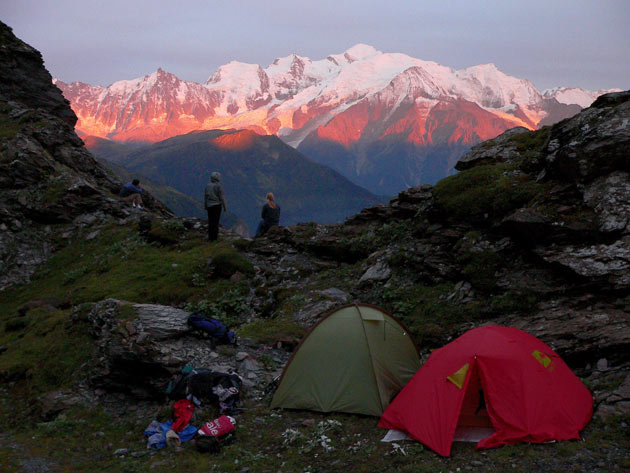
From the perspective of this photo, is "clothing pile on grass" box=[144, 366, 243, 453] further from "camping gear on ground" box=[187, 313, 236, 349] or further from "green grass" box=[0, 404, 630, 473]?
"camping gear on ground" box=[187, 313, 236, 349]

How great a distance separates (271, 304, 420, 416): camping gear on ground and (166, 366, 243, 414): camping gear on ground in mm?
1014

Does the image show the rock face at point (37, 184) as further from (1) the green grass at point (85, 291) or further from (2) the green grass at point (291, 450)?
(2) the green grass at point (291, 450)

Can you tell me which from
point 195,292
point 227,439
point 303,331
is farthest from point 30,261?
point 227,439

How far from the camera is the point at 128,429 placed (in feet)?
32.8

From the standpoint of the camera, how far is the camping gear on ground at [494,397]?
7.83m

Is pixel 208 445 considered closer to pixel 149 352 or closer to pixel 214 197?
pixel 149 352

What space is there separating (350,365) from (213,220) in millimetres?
14506

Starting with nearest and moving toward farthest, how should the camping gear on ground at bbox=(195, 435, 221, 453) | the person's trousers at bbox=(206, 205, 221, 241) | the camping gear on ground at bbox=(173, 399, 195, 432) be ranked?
the camping gear on ground at bbox=(195, 435, 221, 453) → the camping gear on ground at bbox=(173, 399, 195, 432) → the person's trousers at bbox=(206, 205, 221, 241)

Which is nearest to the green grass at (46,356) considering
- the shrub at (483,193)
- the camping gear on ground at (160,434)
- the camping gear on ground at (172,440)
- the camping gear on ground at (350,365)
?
the camping gear on ground at (160,434)

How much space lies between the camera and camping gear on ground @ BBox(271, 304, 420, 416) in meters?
9.83

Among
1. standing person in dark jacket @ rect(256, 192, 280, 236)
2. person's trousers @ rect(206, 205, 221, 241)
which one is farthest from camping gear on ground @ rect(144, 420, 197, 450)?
standing person in dark jacket @ rect(256, 192, 280, 236)

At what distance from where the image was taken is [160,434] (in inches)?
362

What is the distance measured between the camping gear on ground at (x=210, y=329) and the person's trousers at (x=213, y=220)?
31.7 feet

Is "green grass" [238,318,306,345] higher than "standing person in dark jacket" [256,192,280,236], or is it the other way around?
"standing person in dark jacket" [256,192,280,236]
